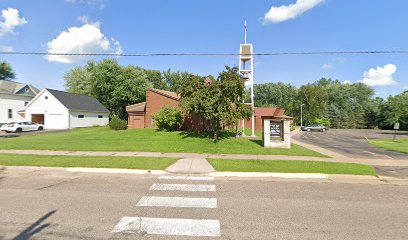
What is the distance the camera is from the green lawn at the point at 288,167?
30.3 ft

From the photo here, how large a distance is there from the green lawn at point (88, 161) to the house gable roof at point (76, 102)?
2606cm

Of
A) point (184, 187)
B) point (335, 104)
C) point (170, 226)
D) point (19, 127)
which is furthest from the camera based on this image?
point (335, 104)

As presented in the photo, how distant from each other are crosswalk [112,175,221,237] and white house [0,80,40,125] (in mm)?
40196

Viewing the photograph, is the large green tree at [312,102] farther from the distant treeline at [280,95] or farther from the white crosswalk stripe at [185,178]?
the white crosswalk stripe at [185,178]

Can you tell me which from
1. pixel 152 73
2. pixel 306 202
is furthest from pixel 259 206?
pixel 152 73

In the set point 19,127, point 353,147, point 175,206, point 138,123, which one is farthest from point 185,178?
point 19,127

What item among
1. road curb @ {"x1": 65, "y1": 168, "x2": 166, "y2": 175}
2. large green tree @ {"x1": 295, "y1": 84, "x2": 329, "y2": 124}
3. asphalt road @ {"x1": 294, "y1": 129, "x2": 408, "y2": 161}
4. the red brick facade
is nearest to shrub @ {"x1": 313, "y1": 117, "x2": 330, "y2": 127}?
large green tree @ {"x1": 295, "y1": 84, "x2": 329, "y2": 124}

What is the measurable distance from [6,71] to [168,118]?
199ft

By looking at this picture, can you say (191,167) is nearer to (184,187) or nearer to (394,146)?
(184,187)

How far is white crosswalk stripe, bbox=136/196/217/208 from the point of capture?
221 inches

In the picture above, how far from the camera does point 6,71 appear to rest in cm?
5953

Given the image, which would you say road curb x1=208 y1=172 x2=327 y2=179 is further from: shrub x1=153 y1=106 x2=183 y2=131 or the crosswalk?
shrub x1=153 y1=106 x2=183 y2=131

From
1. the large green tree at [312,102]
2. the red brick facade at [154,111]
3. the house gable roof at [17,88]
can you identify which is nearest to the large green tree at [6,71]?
the house gable roof at [17,88]

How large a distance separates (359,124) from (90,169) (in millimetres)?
69852
